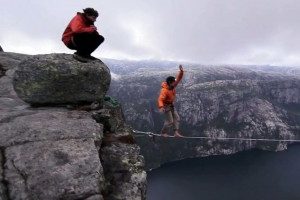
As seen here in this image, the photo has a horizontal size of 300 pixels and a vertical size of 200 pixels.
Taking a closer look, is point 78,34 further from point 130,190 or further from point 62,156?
point 130,190

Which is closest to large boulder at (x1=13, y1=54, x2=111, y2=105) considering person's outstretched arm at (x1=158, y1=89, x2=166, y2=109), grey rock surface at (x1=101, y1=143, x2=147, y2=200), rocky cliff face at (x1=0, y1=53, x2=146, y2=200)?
rocky cliff face at (x1=0, y1=53, x2=146, y2=200)

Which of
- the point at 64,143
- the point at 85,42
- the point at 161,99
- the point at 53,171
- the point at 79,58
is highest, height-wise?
the point at 85,42

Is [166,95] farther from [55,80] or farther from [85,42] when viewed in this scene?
[55,80]

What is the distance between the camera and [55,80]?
1892cm

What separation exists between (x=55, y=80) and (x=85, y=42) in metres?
2.62

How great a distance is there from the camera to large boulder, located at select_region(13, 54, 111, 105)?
18.9 meters

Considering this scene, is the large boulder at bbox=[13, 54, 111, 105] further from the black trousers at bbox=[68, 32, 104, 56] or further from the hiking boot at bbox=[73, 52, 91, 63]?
the black trousers at bbox=[68, 32, 104, 56]

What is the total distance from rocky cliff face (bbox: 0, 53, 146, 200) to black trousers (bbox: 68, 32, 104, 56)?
0.75m

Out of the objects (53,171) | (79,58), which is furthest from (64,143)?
(79,58)

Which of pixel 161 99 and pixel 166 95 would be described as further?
pixel 166 95

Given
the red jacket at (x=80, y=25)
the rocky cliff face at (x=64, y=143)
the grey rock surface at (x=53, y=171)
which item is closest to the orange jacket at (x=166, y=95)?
the rocky cliff face at (x=64, y=143)

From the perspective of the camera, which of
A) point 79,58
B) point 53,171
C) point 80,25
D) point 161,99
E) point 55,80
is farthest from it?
point 161,99

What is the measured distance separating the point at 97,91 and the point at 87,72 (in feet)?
4.04

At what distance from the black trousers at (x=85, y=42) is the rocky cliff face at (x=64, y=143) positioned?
75 centimetres
